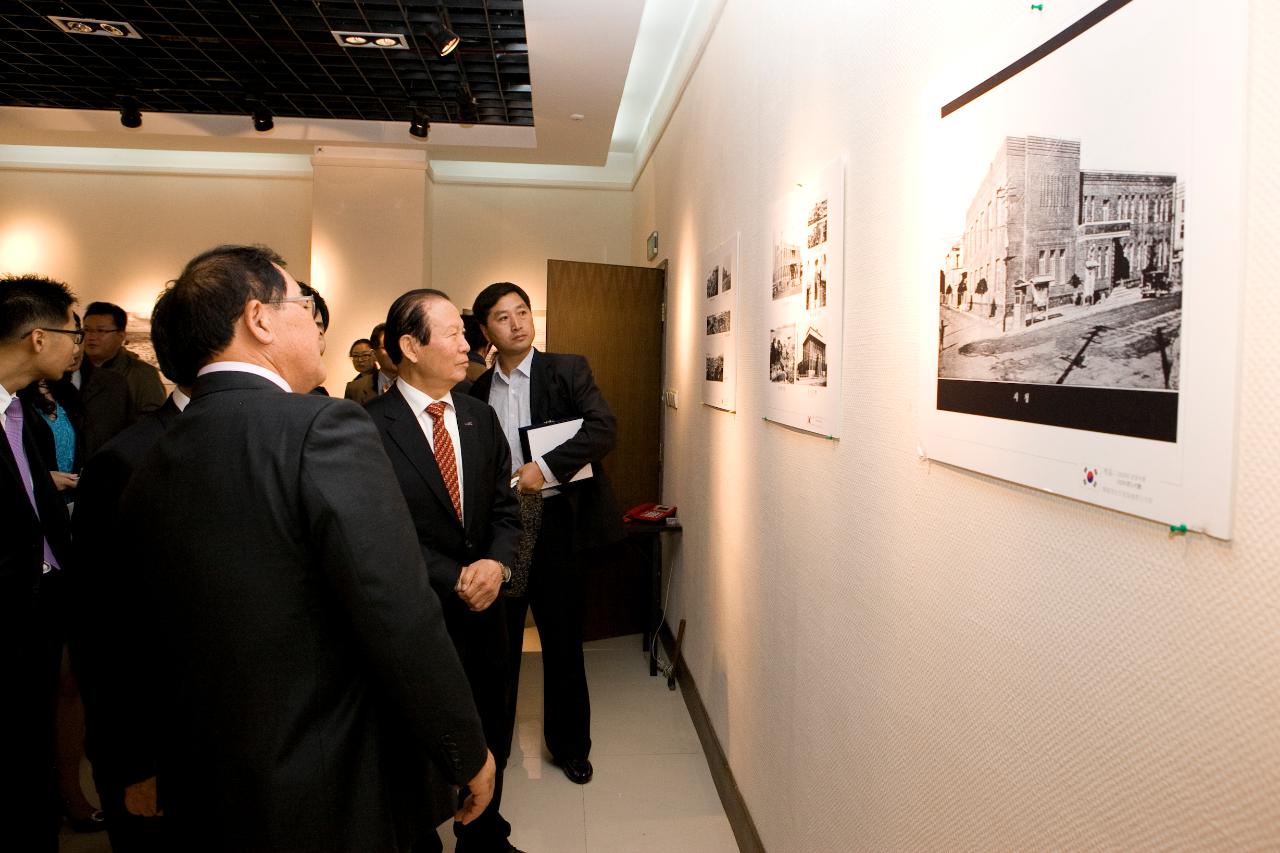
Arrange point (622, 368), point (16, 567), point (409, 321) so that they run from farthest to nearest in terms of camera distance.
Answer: point (622, 368) → point (409, 321) → point (16, 567)

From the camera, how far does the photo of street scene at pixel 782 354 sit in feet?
7.43

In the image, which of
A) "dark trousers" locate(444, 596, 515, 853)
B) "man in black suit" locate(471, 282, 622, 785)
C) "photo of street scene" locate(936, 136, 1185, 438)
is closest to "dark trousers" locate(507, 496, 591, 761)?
"man in black suit" locate(471, 282, 622, 785)

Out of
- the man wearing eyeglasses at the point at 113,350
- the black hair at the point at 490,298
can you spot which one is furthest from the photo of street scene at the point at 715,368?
the man wearing eyeglasses at the point at 113,350

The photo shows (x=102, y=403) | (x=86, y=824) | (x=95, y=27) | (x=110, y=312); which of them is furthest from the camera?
(x=95, y=27)

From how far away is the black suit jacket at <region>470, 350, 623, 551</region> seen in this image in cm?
324

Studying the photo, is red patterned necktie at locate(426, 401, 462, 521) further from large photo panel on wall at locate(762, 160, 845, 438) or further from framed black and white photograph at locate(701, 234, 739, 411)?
framed black and white photograph at locate(701, 234, 739, 411)

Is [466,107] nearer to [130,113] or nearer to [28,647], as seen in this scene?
[130,113]

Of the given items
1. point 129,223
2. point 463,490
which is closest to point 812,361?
point 463,490

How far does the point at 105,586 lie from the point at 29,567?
774mm

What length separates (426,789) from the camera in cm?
149

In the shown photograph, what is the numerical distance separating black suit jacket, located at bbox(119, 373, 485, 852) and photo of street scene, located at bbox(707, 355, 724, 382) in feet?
6.72

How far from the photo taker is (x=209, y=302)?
1.35m

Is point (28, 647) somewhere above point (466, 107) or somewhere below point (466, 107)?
below

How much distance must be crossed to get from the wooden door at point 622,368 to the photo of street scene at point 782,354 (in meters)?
2.48
